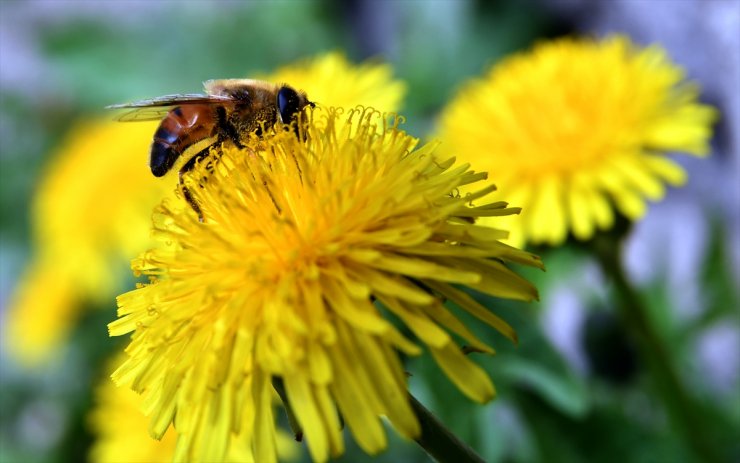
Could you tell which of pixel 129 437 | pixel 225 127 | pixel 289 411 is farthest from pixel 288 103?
pixel 129 437

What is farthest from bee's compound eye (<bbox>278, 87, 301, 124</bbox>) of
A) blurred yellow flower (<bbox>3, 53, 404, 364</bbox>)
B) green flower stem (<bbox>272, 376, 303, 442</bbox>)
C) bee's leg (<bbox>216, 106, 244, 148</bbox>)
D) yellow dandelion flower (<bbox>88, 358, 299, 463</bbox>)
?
yellow dandelion flower (<bbox>88, 358, 299, 463</bbox>)

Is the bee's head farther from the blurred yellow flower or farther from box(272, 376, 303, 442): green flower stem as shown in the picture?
the blurred yellow flower

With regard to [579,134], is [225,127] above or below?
above

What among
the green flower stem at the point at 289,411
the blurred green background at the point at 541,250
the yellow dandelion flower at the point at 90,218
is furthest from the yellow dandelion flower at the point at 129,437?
the green flower stem at the point at 289,411

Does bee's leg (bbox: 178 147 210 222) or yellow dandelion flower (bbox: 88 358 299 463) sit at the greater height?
bee's leg (bbox: 178 147 210 222)

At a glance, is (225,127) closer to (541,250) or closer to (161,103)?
(161,103)

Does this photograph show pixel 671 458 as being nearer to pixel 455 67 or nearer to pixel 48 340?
pixel 455 67

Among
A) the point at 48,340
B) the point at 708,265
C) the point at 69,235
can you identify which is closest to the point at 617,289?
the point at 708,265
